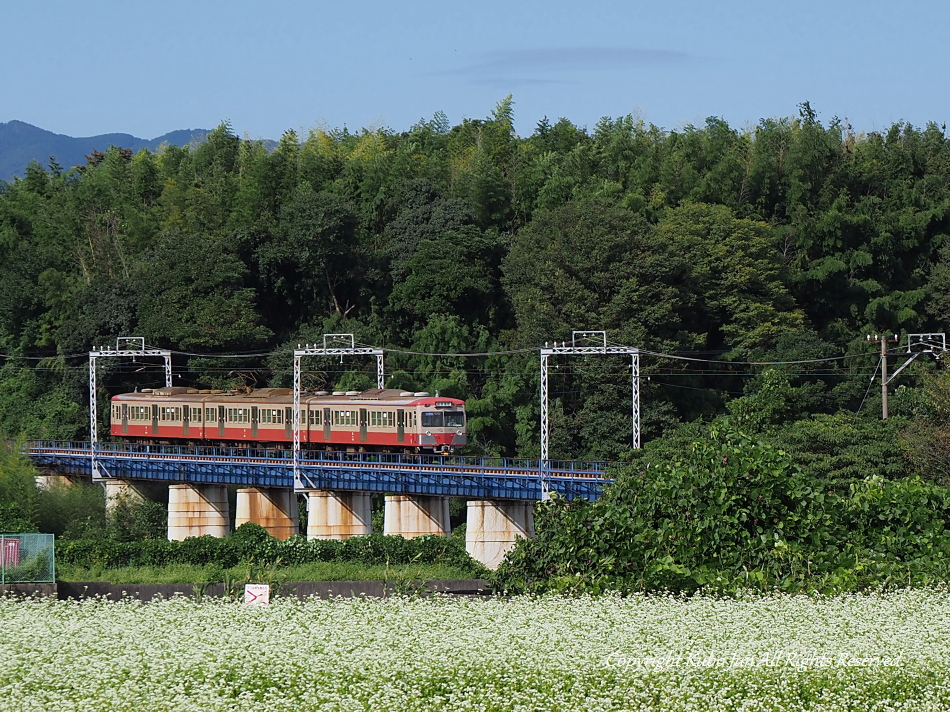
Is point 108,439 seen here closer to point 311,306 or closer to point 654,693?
point 311,306

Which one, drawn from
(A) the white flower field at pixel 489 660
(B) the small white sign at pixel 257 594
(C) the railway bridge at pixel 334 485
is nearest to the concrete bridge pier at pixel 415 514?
(C) the railway bridge at pixel 334 485

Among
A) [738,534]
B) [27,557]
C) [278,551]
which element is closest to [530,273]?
[278,551]

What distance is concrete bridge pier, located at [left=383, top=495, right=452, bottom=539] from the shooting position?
5603cm

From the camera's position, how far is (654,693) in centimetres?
1422

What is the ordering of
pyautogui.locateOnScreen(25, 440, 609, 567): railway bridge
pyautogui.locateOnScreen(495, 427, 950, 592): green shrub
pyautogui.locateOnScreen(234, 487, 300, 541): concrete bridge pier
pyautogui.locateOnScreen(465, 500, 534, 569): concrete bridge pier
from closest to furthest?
pyautogui.locateOnScreen(495, 427, 950, 592): green shrub < pyautogui.locateOnScreen(25, 440, 609, 567): railway bridge < pyautogui.locateOnScreen(465, 500, 534, 569): concrete bridge pier < pyautogui.locateOnScreen(234, 487, 300, 541): concrete bridge pier

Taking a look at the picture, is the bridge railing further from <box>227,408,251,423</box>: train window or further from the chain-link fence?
the chain-link fence

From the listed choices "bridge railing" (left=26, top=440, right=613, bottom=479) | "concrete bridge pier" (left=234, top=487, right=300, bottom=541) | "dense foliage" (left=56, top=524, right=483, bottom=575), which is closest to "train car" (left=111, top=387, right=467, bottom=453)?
"bridge railing" (left=26, top=440, right=613, bottom=479)

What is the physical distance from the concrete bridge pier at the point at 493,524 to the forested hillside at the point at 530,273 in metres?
9.44

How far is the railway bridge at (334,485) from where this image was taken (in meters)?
52.8

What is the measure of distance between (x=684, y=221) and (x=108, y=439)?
31458mm

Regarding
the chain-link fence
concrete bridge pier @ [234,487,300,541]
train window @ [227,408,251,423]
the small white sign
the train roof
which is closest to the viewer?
the small white sign

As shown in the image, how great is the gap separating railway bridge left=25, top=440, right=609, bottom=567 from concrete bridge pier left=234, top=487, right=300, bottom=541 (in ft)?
0.14

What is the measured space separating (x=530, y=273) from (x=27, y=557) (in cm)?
4940

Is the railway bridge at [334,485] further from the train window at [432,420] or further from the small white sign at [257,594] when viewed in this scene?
the small white sign at [257,594]
